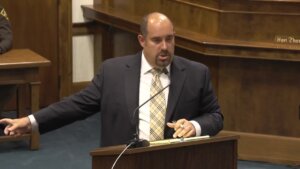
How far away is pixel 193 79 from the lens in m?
2.93

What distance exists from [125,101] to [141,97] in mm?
78

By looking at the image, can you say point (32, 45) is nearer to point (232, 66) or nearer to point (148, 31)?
point (232, 66)

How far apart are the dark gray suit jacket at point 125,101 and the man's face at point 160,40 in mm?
→ 158

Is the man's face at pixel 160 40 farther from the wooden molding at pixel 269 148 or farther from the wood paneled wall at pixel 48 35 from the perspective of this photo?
the wood paneled wall at pixel 48 35

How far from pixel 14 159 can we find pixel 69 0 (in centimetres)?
201

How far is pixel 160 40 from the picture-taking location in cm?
272

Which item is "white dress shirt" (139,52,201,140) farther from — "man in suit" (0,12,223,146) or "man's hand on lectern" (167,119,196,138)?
"man's hand on lectern" (167,119,196,138)

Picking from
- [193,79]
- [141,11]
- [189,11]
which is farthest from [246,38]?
[193,79]

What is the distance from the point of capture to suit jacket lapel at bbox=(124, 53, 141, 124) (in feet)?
9.32

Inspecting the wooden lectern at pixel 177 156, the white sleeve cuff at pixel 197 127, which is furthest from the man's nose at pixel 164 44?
the wooden lectern at pixel 177 156

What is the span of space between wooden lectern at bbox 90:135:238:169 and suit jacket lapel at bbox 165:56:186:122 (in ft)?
1.60

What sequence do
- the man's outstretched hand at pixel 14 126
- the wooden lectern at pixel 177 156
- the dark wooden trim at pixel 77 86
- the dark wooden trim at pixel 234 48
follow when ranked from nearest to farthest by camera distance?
the wooden lectern at pixel 177 156, the man's outstretched hand at pixel 14 126, the dark wooden trim at pixel 234 48, the dark wooden trim at pixel 77 86

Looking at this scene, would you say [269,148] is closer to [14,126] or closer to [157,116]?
[157,116]

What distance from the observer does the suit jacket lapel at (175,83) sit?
2834 millimetres
